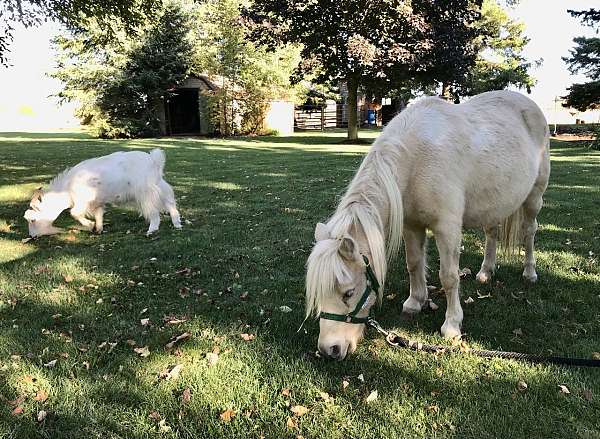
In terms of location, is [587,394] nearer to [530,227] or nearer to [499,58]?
[530,227]

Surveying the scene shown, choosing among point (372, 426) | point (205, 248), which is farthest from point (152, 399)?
point (205, 248)

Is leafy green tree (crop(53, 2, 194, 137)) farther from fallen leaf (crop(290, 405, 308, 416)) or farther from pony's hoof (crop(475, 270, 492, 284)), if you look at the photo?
fallen leaf (crop(290, 405, 308, 416))

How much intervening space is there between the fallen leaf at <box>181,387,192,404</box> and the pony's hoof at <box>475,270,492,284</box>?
10.3ft

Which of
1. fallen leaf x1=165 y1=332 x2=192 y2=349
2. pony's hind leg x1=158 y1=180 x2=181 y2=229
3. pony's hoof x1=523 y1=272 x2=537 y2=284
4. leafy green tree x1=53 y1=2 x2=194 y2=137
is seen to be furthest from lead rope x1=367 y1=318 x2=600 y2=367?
leafy green tree x1=53 y1=2 x2=194 y2=137

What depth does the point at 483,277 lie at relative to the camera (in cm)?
477

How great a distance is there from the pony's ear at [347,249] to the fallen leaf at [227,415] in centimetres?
114

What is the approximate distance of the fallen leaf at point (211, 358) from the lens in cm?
327

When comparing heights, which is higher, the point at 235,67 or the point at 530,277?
the point at 235,67

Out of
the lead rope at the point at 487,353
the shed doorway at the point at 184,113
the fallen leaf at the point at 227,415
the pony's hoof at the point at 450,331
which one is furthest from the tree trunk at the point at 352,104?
the fallen leaf at the point at 227,415

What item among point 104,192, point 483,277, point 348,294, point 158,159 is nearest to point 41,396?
point 348,294

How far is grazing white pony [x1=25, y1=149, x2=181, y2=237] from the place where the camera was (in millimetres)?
6891

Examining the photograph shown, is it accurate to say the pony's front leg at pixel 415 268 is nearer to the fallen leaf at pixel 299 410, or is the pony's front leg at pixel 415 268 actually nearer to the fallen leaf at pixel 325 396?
the fallen leaf at pixel 325 396

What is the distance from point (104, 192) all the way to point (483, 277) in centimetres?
554

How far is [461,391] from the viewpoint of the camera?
290cm
